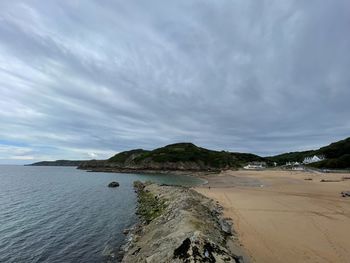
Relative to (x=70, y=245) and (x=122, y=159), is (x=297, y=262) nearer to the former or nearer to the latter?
(x=70, y=245)

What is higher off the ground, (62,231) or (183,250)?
(183,250)

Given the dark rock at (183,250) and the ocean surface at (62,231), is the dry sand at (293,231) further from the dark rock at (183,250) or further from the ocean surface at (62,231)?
the ocean surface at (62,231)

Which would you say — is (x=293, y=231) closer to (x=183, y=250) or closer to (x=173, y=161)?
(x=183, y=250)

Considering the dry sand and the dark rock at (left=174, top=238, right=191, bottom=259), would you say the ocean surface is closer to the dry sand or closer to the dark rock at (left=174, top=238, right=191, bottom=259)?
the dark rock at (left=174, top=238, right=191, bottom=259)

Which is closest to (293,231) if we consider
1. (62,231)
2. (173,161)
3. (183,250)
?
(183,250)

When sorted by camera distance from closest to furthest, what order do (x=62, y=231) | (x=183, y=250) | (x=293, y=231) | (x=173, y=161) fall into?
1. (x=183, y=250)
2. (x=293, y=231)
3. (x=62, y=231)
4. (x=173, y=161)

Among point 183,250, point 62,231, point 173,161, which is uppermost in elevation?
point 173,161

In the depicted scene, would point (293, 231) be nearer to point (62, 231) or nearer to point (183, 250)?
point (183, 250)

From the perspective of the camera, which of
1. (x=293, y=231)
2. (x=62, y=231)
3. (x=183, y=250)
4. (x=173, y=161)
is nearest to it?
(x=183, y=250)

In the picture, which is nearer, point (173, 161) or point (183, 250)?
point (183, 250)

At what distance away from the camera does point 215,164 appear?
15388cm

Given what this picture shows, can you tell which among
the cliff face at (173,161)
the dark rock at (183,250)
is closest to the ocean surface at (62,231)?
the dark rock at (183,250)

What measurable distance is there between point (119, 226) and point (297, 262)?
49.7 ft

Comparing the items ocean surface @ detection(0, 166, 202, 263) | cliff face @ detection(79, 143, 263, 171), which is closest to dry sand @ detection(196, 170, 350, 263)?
ocean surface @ detection(0, 166, 202, 263)
